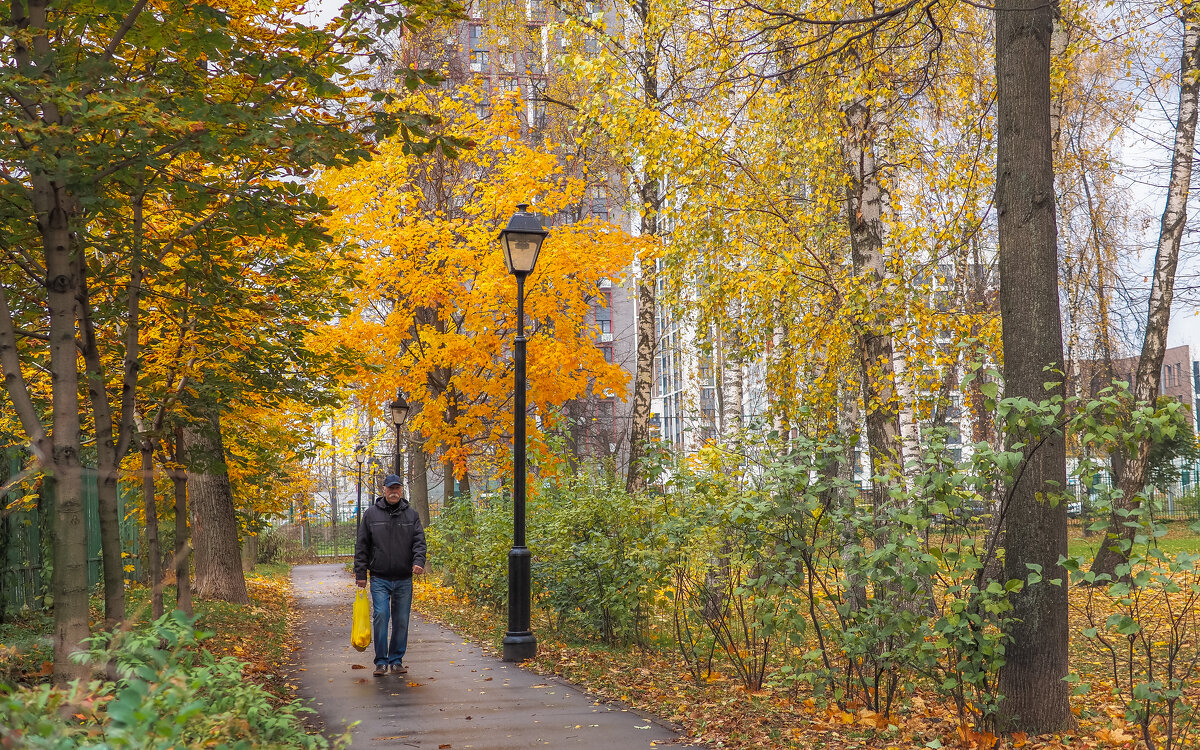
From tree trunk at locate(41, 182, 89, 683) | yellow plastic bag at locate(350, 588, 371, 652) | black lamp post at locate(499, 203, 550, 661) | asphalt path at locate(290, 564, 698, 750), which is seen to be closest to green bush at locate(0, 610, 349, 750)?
tree trunk at locate(41, 182, 89, 683)

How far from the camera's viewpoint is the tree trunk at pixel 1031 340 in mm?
6238

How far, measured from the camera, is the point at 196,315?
8.99 meters

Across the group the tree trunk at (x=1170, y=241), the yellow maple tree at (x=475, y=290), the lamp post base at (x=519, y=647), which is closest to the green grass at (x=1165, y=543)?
the tree trunk at (x=1170, y=241)

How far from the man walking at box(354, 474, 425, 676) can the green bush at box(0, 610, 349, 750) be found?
4.39 metres

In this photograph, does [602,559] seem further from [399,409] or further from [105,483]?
[399,409]

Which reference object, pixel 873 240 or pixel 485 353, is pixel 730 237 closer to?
pixel 873 240

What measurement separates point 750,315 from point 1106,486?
7.87 metres

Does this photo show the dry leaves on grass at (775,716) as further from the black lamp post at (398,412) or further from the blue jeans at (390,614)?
the black lamp post at (398,412)

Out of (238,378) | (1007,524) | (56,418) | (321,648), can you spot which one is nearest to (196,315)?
(238,378)

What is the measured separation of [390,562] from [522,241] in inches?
147

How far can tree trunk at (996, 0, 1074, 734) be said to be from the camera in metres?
6.24

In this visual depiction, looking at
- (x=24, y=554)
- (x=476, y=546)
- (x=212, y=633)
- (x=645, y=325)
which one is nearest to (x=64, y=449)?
(x=212, y=633)

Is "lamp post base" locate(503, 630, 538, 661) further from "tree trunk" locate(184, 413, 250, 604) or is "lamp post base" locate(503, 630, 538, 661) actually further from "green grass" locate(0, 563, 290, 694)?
"tree trunk" locate(184, 413, 250, 604)

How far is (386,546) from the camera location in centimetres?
936
